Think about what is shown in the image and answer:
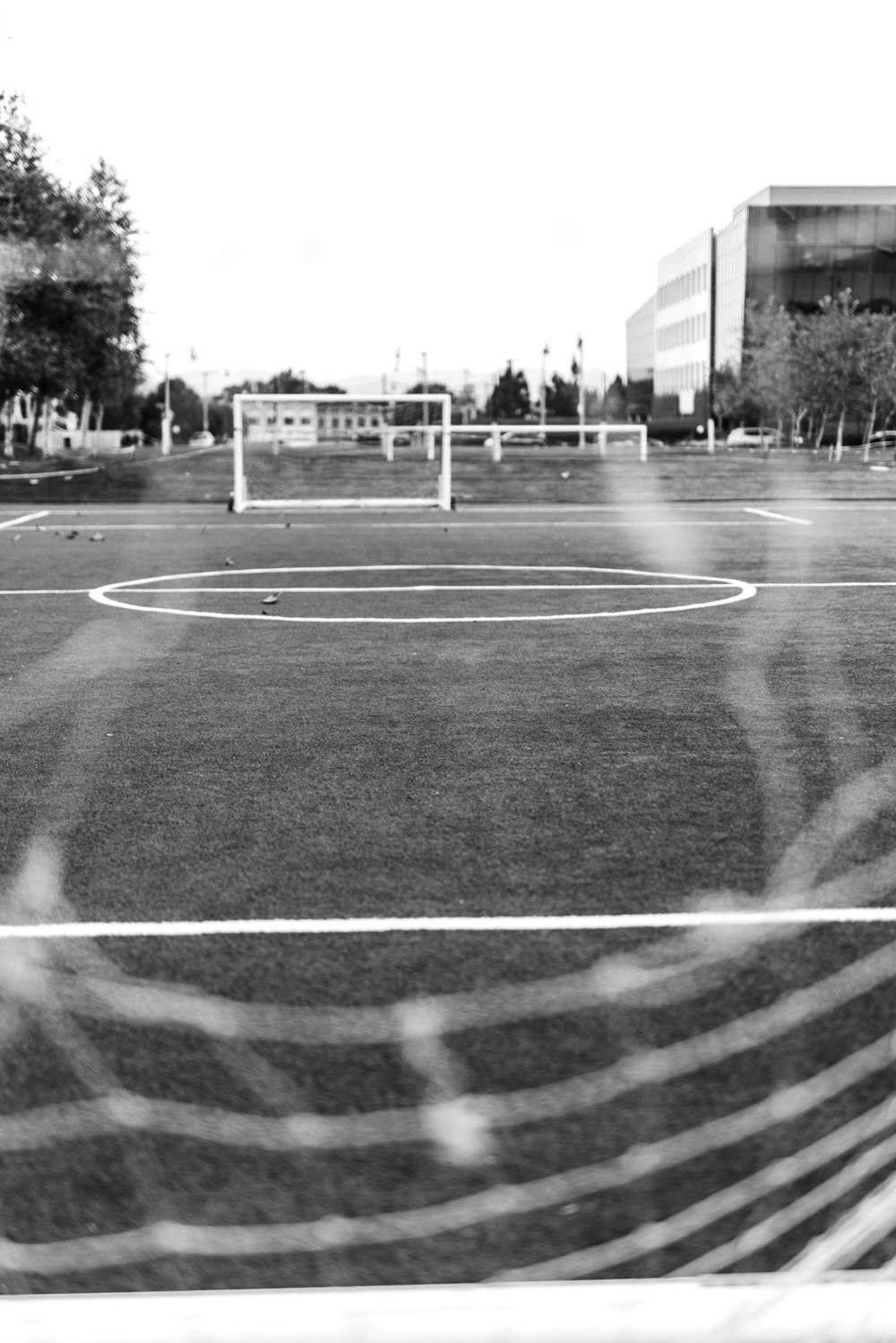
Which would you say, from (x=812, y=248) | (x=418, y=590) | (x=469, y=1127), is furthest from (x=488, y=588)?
(x=812, y=248)

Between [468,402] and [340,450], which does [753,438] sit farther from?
[468,402]

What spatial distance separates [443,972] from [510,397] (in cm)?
12442

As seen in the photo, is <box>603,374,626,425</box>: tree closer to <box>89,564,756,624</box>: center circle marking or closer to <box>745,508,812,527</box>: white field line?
<box>745,508,812,527</box>: white field line

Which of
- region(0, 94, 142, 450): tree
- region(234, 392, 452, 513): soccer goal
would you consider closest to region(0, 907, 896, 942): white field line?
region(234, 392, 452, 513): soccer goal

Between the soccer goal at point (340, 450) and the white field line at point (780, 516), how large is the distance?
537 cm

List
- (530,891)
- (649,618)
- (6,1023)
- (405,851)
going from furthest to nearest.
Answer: (649,618) → (405,851) → (530,891) → (6,1023)

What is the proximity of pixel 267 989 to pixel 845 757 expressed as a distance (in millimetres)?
3244

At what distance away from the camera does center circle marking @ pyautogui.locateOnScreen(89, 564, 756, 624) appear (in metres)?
11.2

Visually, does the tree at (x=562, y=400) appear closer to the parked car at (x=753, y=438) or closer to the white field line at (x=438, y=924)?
the parked car at (x=753, y=438)

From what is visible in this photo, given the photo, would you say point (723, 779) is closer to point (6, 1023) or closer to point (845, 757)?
point (845, 757)

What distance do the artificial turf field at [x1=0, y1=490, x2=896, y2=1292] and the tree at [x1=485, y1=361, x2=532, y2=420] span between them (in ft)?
384

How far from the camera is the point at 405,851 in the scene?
471 cm

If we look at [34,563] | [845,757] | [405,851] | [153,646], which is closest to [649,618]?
[153,646]

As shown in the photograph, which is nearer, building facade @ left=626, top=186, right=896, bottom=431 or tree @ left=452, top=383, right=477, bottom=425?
building facade @ left=626, top=186, right=896, bottom=431
